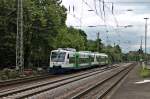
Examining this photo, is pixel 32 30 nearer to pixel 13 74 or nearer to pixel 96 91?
pixel 13 74

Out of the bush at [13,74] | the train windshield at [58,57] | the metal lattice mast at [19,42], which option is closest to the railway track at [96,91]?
the metal lattice mast at [19,42]

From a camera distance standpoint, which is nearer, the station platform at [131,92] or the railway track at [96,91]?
the station platform at [131,92]

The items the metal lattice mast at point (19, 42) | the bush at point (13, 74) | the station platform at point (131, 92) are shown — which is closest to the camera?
the station platform at point (131, 92)

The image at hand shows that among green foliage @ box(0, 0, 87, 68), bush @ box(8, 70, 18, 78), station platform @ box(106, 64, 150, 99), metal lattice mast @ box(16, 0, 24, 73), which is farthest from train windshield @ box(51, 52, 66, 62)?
station platform @ box(106, 64, 150, 99)

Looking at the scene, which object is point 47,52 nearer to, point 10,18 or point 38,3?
point 38,3

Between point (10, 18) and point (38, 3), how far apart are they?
16134 millimetres

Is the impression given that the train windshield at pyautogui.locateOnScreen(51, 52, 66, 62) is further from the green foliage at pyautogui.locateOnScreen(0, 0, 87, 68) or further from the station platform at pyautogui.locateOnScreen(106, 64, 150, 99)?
the station platform at pyautogui.locateOnScreen(106, 64, 150, 99)

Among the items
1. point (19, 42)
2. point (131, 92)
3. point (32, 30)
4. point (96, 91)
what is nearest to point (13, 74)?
point (19, 42)

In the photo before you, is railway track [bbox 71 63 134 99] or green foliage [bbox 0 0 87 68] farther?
green foliage [bbox 0 0 87 68]

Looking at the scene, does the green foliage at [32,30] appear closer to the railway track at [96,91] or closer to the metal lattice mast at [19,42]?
the metal lattice mast at [19,42]

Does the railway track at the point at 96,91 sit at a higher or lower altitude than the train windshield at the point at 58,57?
lower

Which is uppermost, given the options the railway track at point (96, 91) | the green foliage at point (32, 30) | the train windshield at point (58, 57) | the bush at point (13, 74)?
the green foliage at point (32, 30)

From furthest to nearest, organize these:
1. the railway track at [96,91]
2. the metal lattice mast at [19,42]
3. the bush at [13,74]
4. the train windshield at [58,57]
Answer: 1. the train windshield at [58,57]
2. the bush at [13,74]
3. the metal lattice mast at [19,42]
4. the railway track at [96,91]

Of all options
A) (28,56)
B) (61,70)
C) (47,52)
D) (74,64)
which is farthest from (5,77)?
(47,52)
